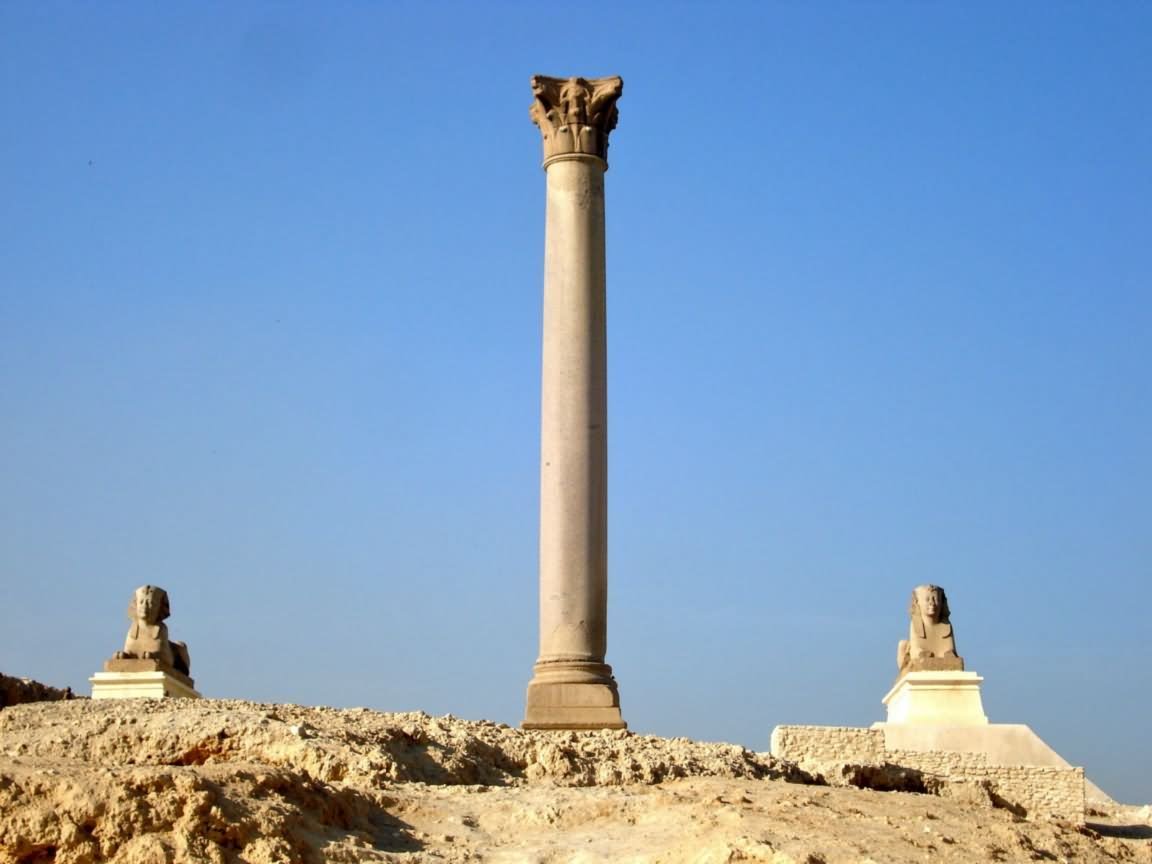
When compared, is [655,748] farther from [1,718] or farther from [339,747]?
[1,718]

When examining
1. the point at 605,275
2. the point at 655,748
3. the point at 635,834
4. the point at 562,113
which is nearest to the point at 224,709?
the point at 655,748

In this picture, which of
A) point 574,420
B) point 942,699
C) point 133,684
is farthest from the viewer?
point 133,684

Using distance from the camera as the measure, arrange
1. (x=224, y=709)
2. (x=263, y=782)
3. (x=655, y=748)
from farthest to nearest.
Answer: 1. (x=655, y=748)
2. (x=224, y=709)
3. (x=263, y=782)

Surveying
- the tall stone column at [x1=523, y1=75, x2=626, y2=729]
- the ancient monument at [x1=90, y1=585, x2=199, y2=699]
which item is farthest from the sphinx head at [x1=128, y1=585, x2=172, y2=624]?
the tall stone column at [x1=523, y1=75, x2=626, y2=729]

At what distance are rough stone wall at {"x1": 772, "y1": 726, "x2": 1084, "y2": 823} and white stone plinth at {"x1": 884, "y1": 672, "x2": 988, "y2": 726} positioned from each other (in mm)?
1085

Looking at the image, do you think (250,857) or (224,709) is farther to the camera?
(224,709)

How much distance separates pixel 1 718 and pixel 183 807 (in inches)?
229

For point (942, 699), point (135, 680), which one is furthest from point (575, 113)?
point (135, 680)

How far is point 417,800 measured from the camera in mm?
10711

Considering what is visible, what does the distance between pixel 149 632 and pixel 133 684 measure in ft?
3.34

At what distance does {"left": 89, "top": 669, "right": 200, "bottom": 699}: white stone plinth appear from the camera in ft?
78.0

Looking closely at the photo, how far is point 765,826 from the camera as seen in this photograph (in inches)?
390

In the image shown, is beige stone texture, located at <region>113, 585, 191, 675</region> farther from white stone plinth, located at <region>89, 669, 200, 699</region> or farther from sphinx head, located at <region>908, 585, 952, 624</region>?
sphinx head, located at <region>908, 585, 952, 624</region>

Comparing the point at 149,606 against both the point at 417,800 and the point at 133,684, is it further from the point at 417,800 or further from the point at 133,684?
the point at 417,800
